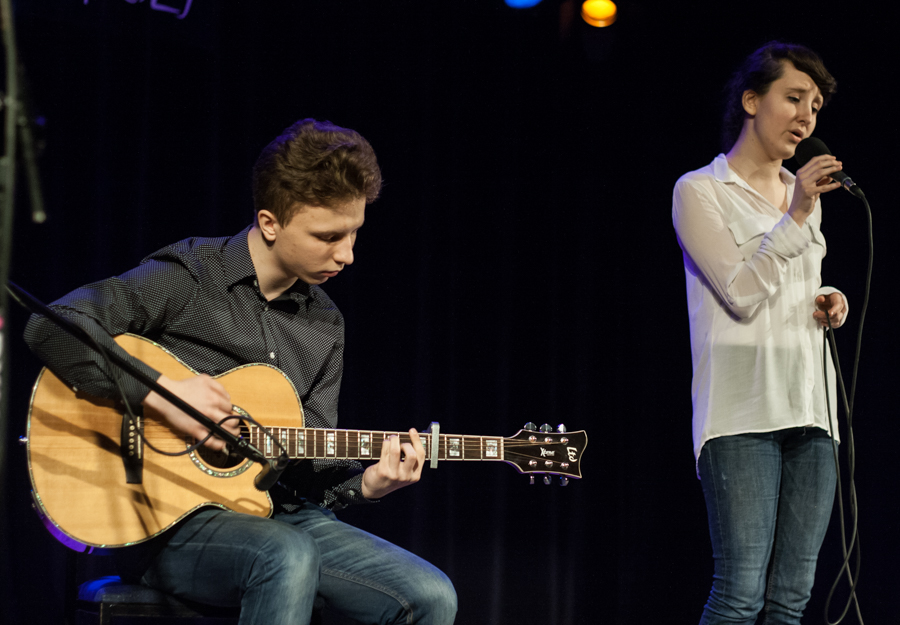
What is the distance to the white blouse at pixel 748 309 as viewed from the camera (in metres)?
2.24

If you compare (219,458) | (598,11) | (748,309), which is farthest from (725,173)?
(598,11)

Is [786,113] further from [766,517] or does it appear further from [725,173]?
[766,517]

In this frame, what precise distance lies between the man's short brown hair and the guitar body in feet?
1.66

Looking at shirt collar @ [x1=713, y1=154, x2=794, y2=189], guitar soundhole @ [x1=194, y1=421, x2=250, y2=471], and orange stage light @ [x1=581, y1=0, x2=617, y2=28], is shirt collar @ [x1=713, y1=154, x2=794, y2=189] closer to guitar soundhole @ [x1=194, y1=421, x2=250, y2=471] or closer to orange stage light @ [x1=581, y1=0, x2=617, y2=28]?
guitar soundhole @ [x1=194, y1=421, x2=250, y2=471]

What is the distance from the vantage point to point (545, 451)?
7.86 ft

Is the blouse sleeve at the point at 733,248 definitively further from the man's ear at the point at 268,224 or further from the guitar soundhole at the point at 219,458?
the guitar soundhole at the point at 219,458

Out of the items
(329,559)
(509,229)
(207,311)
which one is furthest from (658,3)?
(329,559)

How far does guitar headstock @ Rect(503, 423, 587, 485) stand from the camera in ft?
7.78

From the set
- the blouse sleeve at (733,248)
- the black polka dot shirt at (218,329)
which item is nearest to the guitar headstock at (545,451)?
the black polka dot shirt at (218,329)

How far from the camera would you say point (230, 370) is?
6.61 ft

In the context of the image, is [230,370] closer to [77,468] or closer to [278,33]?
[77,468]

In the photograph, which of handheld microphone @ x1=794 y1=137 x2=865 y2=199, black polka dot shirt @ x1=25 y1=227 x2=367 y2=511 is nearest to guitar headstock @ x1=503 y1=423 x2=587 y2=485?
black polka dot shirt @ x1=25 y1=227 x2=367 y2=511

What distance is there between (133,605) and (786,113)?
91.4 inches

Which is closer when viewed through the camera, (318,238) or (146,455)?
(146,455)
